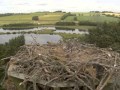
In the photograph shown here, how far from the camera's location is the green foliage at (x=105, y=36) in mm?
25745

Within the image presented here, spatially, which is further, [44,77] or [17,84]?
[17,84]

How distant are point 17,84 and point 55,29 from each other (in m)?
65.3

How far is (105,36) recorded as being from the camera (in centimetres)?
2689

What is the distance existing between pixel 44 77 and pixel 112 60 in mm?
1567

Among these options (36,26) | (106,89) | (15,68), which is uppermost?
(15,68)

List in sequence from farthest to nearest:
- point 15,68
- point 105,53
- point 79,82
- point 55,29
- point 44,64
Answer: point 55,29, point 105,53, point 15,68, point 44,64, point 79,82

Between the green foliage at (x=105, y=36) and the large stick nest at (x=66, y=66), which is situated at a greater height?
the large stick nest at (x=66, y=66)

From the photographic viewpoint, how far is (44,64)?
17.2 feet

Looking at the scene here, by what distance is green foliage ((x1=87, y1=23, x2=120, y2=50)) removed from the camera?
25745 millimetres

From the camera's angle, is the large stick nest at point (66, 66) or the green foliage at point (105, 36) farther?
the green foliage at point (105, 36)

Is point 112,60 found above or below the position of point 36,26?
above

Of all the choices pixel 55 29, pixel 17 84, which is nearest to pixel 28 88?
pixel 17 84

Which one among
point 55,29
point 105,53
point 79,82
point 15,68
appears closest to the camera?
point 79,82

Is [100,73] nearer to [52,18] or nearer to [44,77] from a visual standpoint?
[44,77]
